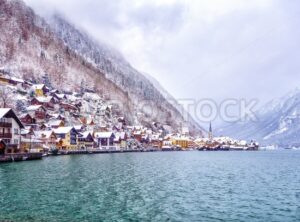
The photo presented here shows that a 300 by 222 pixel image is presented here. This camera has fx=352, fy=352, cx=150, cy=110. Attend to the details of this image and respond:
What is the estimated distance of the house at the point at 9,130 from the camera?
9789 centimetres

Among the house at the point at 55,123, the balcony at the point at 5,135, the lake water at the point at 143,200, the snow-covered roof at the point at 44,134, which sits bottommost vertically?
the lake water at the point at 143,200

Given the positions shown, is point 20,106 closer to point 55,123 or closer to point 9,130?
point 55,123

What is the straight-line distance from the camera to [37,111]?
17600cm

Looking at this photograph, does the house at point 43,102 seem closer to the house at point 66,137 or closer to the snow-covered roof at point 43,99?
the snow-covered roof at point 43,99

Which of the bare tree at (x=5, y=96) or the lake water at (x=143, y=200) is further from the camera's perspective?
the bare tree at (x=5, y=96)

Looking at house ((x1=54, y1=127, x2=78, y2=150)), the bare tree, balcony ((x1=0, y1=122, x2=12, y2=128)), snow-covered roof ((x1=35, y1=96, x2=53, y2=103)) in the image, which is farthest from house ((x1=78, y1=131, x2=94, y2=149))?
balcony ((x1=0, y1=122, x2=12, y2=128))

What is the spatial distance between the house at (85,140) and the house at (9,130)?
7445 cm

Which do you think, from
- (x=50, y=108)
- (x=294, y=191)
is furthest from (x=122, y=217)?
(x=50, y=108)

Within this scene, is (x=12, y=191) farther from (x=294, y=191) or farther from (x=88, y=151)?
(x=88, y=151)

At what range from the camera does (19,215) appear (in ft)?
103

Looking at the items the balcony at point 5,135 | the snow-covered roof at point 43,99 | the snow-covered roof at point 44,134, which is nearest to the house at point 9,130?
the balcony at point 5,135

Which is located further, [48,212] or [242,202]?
[242,202]

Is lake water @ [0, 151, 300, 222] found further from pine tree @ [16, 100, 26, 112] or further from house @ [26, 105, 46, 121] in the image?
house @ [26, 105, 46, 121]

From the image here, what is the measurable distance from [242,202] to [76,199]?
18.6 meters
